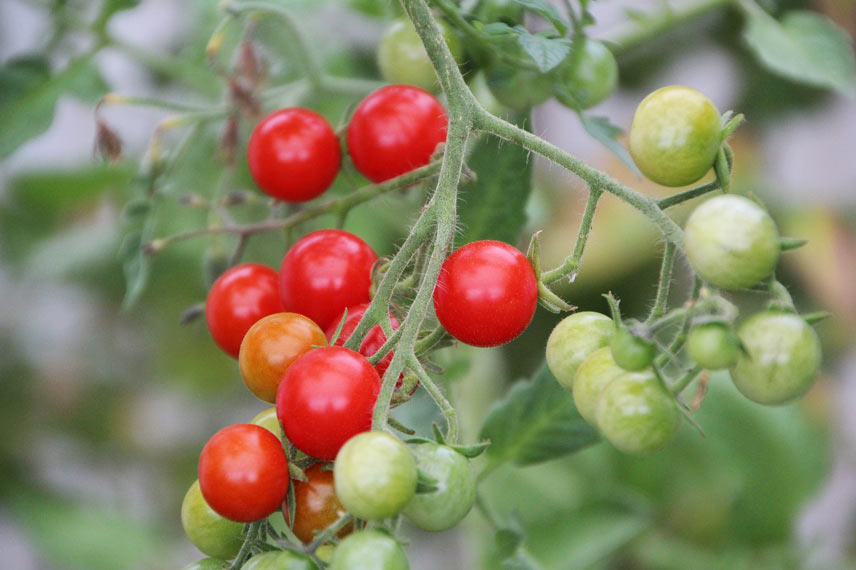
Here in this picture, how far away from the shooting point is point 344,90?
68cm

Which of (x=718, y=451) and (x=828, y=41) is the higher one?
(x=828, y=41)

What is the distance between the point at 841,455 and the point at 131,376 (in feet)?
3.34

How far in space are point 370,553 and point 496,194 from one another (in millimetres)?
286

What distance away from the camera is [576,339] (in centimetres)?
41

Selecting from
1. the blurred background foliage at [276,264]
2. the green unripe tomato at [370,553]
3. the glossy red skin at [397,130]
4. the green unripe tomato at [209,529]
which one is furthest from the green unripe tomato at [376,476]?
the blurred background foliage at [276,264]

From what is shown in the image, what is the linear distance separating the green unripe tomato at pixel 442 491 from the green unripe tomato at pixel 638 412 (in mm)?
61

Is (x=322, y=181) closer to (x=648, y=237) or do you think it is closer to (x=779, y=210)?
(x=648, y=237)

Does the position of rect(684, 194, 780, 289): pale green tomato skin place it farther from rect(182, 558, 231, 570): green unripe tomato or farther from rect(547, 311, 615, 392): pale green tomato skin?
rect(182, 558, 231, 570): green unripe tomato

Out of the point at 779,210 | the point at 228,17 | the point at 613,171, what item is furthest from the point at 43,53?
the point at 779,210

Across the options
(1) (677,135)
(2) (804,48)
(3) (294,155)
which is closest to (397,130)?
(3) (294,155)

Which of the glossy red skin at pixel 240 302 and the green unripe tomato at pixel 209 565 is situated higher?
the glossy red skin at pixel 240 302

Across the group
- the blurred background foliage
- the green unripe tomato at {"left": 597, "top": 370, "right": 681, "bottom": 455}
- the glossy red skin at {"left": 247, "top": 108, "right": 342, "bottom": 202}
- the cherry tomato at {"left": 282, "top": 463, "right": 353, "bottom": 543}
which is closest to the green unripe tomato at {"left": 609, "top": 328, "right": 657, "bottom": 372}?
the green unripe tomato at {"left": 597, "top": 370, "right": 681, "bottom": 455}

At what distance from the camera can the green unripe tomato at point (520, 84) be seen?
531 mm

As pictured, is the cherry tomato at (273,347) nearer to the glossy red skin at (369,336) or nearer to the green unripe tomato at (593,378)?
the glossy red skin at (369,336)
